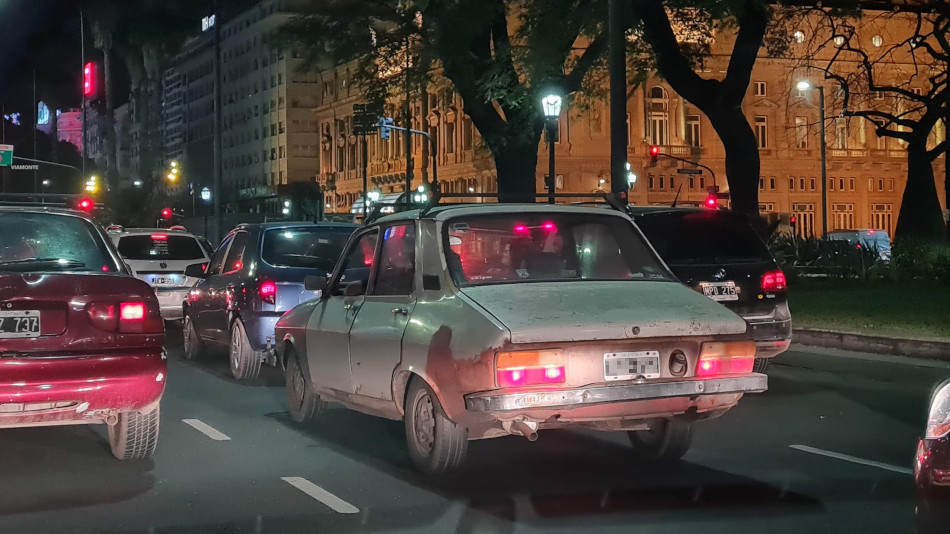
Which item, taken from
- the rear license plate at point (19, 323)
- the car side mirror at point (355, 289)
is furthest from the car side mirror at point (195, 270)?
the rear license plate at point (19, 323)

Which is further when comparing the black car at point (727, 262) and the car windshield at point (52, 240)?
the black car at point (727, 262)

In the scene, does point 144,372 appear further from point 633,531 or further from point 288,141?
point 288,141

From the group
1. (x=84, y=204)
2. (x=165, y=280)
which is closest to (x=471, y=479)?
(x=84, y=204)

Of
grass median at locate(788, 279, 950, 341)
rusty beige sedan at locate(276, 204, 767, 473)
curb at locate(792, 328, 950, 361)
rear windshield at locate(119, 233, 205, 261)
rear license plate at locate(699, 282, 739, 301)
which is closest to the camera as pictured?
rusty beige sedan at locate(276, 204, 767, 473)

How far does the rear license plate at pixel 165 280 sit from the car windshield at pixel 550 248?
44.5 feet

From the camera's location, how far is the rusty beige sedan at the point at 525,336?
754 cm

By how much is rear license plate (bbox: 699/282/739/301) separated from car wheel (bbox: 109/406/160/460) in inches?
237

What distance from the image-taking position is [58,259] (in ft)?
28.8

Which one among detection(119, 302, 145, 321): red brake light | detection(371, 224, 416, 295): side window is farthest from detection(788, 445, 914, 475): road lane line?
detection(119, 302, 145, 321): red brake light

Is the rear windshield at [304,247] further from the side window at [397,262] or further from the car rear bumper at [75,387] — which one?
the car rear bumper at [75,387]

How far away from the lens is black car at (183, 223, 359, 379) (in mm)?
14297

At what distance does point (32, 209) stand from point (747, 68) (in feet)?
69.5

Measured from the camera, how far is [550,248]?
882 centimetres

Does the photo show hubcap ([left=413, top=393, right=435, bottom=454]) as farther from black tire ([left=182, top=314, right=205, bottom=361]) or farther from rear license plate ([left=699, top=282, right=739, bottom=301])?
black tire ([left=182, top=314, right=205, bottom=361])
